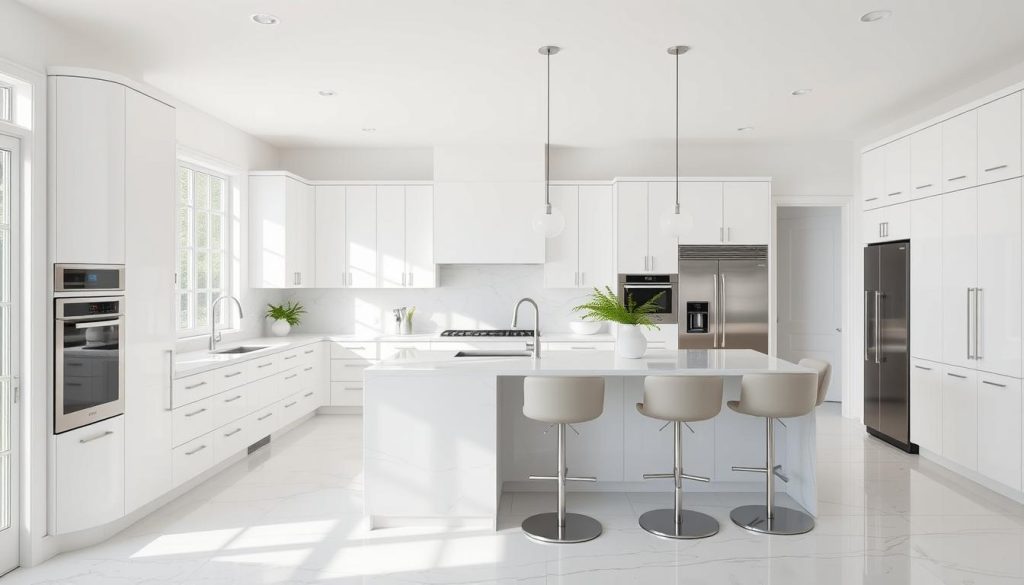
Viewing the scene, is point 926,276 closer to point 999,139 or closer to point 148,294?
point 999,139

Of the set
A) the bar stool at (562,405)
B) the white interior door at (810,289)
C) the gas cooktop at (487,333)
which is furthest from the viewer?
the white interior door at (810,289)

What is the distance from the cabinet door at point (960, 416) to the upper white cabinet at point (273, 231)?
18.0 ft

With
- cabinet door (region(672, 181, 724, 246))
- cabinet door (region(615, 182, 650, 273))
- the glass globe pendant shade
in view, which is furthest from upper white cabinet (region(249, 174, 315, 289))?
cabinet door (region(672, 181, 724, 246))

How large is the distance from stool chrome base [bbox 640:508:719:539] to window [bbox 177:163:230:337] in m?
3.89

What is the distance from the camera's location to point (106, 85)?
3.29 metres

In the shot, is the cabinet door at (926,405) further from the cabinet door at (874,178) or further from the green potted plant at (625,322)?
the green potted plant at (625,322)

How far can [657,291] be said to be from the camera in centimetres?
623

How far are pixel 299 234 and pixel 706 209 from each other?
3.99 meters

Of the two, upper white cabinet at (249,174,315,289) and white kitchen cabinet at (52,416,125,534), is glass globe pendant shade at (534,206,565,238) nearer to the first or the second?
white kitchen cabinet at (52,416,125,534)

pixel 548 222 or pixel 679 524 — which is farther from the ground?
pixel 548 222

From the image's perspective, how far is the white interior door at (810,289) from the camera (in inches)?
290

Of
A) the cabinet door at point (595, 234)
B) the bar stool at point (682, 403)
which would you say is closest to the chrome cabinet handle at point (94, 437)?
the bar stool at point (682, 403)

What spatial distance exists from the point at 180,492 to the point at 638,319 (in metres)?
3.14

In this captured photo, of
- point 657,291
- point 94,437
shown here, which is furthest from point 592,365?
point 657,291
